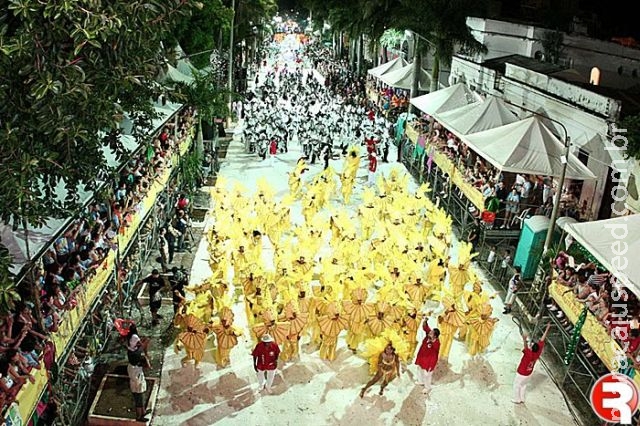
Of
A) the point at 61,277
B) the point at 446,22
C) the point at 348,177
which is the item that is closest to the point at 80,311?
the point at 61,277

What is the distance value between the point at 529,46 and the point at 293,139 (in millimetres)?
10540

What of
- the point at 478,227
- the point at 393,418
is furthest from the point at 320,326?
the point at 478,227

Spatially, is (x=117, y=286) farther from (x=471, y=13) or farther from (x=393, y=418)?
(x=471, y=13)

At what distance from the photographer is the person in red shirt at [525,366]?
941 centimetres

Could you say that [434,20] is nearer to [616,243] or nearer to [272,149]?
[272,149]

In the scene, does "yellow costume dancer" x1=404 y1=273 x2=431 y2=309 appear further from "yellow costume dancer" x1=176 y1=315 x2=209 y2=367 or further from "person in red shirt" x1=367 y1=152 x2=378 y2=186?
"person in red shirt" x1=367 y1=152 x2=378 y2=186

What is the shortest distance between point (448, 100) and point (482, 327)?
11.9 metres

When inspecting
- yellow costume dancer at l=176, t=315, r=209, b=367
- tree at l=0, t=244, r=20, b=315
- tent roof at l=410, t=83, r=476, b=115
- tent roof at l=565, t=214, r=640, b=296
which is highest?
tree at l=0, t=244, r=20, b=315

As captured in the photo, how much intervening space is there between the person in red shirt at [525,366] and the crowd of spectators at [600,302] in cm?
113

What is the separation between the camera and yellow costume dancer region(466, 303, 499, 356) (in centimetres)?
1052

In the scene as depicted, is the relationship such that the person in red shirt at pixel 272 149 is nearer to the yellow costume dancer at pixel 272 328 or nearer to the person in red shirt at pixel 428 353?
the yellow costume dancer at pixel 272 328

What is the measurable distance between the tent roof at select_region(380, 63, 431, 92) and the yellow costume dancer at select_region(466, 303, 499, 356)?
19.8 meters

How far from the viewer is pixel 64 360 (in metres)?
8.13

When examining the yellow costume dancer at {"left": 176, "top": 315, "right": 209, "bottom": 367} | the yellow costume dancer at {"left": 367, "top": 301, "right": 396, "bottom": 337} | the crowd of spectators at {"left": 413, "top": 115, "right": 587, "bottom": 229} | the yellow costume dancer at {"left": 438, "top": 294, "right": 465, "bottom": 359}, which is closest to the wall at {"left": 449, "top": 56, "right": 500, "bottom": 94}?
Result: the crowd of spectators at {"left": 413, "top": 115, "right": 587, "bottom": 229}
